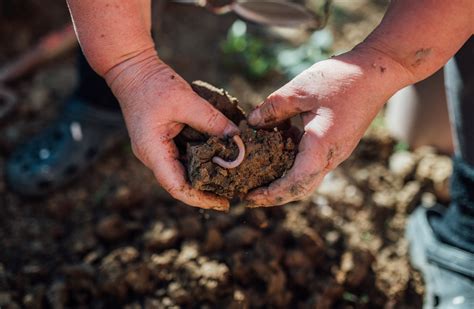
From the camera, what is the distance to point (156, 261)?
2.02 m

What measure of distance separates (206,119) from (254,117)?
145 millimetres

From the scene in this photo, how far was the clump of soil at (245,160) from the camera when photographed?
4.98 ft

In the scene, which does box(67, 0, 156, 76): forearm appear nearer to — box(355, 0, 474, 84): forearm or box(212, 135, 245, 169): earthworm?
box(212, 135, 245, 169): earthworm

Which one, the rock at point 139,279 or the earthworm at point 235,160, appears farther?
the rock at point 139,279

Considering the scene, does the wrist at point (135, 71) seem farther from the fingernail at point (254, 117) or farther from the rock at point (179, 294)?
the rock at point (179, 294)

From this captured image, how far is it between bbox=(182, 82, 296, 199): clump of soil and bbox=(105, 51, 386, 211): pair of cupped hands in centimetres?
3

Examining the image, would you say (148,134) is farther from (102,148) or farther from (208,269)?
(102,148)

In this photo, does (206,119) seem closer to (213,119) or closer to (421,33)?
(213,119)

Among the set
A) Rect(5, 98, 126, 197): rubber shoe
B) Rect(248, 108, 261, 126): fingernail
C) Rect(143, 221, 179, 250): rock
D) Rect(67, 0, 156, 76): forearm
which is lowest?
Rect(143, 221, 179, 250): rock

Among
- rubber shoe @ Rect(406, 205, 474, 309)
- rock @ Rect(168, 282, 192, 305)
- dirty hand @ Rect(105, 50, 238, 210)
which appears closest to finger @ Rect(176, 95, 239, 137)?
dirty hand @ Rect(105, 50, 238, 210)

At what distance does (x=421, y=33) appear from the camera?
58.4 inches

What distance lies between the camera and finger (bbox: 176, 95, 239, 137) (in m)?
1.53

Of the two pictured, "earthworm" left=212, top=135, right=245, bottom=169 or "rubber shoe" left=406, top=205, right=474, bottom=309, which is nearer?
"earthworm" left=212, top=135, right=245, bottom=169

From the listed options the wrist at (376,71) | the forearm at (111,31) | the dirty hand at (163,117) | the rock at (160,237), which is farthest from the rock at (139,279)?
the wrist at (376,71)
